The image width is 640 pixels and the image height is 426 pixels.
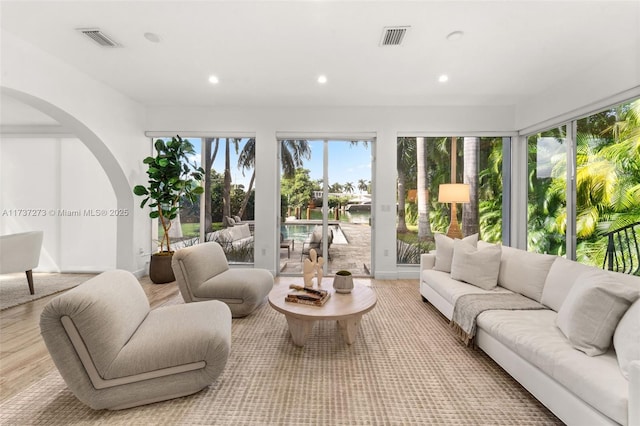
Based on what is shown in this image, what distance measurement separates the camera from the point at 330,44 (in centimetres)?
288

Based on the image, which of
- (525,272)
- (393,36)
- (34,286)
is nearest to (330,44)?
(393,36)

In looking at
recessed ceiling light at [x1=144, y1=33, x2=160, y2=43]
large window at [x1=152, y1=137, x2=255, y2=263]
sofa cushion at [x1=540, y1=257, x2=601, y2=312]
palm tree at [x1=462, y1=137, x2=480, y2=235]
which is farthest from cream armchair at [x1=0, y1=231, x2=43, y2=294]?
palm tree at [x1=462, y1=137, x2=480, y2=235]

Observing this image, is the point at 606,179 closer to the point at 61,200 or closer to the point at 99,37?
the point at 99,37

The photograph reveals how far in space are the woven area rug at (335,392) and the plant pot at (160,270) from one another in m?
2.35

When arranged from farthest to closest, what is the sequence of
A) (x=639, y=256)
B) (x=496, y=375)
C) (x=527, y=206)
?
(x=527, y=206)
(x=639, y=256)
(x=496, y=375)

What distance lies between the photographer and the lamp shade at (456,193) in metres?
4.24

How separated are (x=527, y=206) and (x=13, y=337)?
647cm

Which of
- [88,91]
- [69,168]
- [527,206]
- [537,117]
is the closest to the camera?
[88,91]

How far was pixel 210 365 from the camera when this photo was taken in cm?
175

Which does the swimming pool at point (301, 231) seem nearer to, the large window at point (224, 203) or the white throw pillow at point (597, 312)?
the large window at point (224, 203)

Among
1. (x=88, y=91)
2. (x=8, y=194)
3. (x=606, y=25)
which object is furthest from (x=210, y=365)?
(x=8, y=194)

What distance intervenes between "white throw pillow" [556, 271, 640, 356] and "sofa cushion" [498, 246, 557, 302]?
77 cm

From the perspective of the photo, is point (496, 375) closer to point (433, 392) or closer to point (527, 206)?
point (433, 392)

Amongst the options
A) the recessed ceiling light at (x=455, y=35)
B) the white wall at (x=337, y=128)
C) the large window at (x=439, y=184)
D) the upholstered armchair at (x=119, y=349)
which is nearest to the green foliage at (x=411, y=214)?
the large window at (x=439, y=184)
